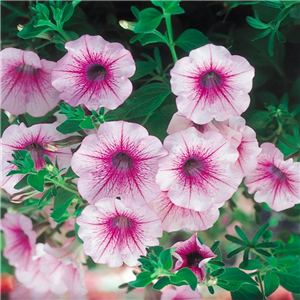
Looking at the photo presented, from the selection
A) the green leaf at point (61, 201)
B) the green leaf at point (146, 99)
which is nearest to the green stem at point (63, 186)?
the green leaf at point (61, 201)

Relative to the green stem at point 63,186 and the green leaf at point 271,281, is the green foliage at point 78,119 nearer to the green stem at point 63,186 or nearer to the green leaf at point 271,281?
the green stem at point 63,186

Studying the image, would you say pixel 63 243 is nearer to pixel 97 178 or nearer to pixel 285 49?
pixel 97 178

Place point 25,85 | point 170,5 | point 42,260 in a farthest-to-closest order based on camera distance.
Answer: point 42,260, point 25,85, point 170,5

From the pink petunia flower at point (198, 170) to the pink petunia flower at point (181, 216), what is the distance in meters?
0.02

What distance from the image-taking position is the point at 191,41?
0.47 metres

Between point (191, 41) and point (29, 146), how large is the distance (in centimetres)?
22

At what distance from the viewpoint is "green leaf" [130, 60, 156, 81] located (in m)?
0.49

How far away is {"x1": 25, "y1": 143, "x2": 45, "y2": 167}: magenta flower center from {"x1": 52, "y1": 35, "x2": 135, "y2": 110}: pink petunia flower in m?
0.08

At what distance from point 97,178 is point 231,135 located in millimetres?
151

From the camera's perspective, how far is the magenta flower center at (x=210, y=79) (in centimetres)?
44

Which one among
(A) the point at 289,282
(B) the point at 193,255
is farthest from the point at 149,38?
(A) the point at 289,282

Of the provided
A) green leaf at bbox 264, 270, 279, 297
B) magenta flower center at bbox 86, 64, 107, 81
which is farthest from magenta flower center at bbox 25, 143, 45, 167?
green leaf at bbox 264, 270, 279, 297

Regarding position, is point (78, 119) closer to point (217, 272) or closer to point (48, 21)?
point (48, 21)

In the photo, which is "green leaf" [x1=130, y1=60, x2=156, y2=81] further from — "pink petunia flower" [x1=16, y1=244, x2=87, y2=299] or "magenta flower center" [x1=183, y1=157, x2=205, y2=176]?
"pink petunia flower" [x1=16, y1=244, x2=87, y2=299]
